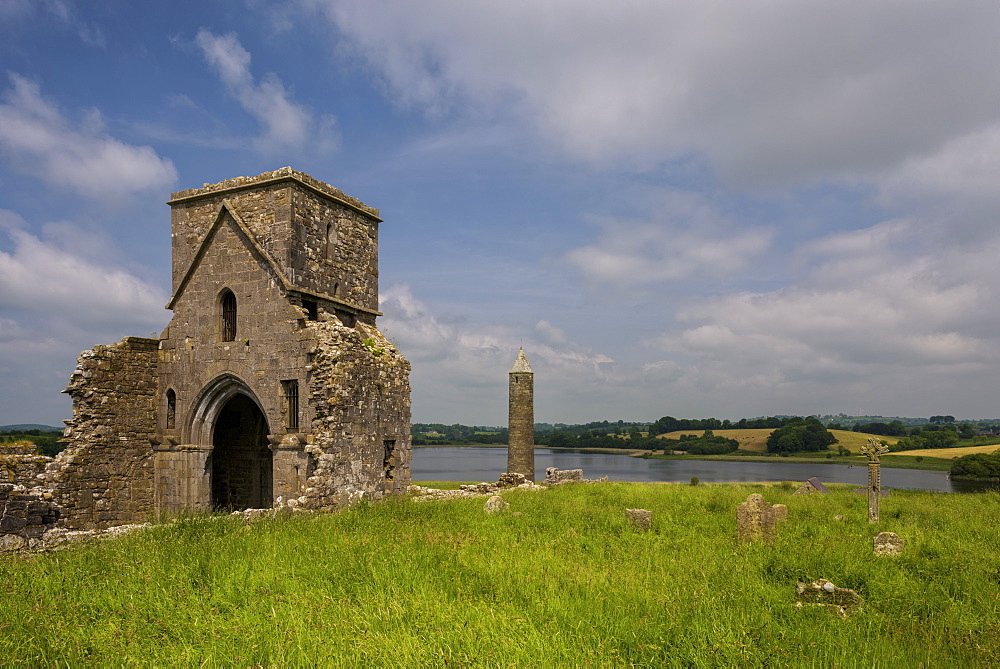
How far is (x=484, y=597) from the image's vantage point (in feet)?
20.0

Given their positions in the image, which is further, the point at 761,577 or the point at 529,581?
the point at 761,577

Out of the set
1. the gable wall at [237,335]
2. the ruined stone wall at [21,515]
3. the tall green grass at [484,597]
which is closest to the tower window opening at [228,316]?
the gable wall at [237,335]

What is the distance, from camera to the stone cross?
1183 cm

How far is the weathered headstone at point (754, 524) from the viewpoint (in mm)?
9172

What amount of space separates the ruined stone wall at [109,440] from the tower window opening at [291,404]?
415 cm

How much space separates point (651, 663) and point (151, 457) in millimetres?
14194

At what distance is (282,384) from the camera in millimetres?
13727

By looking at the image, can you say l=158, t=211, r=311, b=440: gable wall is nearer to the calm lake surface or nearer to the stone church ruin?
the stone church ruin

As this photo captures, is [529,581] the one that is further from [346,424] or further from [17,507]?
[17,507]

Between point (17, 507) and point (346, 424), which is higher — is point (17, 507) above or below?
below

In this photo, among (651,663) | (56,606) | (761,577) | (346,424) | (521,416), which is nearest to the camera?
(651,663)

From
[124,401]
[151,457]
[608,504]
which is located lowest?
[608,504]

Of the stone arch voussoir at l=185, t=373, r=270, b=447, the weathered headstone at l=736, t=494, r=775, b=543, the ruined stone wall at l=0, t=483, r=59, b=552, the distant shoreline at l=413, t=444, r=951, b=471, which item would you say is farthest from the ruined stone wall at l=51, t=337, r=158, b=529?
the distant shoreline at l=413, t=444, r=951, b=471

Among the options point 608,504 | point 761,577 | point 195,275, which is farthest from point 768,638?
point 195,275
